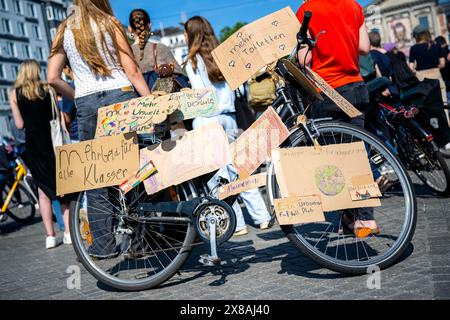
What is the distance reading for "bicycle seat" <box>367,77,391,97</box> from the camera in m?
5.48

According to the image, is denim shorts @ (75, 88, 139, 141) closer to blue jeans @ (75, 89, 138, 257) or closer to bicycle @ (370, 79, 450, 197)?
blue jeans @ (75, 89, 138, 257)

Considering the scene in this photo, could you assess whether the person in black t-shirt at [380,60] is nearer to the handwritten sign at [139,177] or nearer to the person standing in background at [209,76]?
the person standing in background at [209,76]

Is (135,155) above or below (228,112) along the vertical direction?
→ below

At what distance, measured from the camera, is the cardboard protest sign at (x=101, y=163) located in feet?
12.0

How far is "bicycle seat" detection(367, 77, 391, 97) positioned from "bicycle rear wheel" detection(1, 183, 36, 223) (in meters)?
5.59

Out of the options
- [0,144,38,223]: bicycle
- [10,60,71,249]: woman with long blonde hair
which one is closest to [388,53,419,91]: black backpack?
[10,60,71,249]: woman with long blonde hair

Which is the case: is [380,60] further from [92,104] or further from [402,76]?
[92,104]

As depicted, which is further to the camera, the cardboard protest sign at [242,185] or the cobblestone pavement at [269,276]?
the cardboard protest sign at [242,185]

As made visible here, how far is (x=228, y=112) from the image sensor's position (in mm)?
5516

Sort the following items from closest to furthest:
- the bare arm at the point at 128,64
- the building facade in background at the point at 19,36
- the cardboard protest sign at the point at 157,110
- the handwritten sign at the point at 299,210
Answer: the handwritten sign at the point at 299,210, the cardboard protest sign at the point at 157,110, the bare arm at the point at 128,64, the building facade in background at the point at 19,36

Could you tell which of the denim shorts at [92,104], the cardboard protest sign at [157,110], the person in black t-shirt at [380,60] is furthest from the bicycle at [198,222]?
the person in black t-shirt at [380,60]
